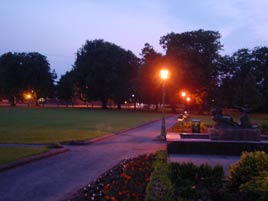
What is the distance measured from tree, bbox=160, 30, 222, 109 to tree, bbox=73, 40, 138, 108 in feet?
54.2

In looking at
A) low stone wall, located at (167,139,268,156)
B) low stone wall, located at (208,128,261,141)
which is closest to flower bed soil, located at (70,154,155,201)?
low stone wall, located at (167,139,268,156)

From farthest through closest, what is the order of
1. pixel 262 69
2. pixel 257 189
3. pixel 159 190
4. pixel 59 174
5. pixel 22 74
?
pixel 22 74
pixel 262 69
pixel 59 174
pixel 257 189
pixel 159 190

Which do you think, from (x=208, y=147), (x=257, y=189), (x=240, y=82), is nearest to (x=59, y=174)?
(x=257, y=189)

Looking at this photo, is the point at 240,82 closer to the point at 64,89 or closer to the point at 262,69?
the point at 262,69

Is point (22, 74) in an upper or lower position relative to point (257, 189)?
upper

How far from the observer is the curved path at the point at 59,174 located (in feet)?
32.5

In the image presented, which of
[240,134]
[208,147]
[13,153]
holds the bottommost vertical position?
[13,153]

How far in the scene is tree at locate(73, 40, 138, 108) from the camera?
92062mm

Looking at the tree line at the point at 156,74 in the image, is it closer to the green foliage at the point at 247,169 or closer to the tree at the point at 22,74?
the tree at the point at 22,74

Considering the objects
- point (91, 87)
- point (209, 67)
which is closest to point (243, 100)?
point (209, 67)

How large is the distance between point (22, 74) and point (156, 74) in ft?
150

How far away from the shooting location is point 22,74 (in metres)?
110

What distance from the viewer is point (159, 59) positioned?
253 ft

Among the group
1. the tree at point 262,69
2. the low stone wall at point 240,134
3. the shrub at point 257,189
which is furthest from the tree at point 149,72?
the shrub at point 257,189
